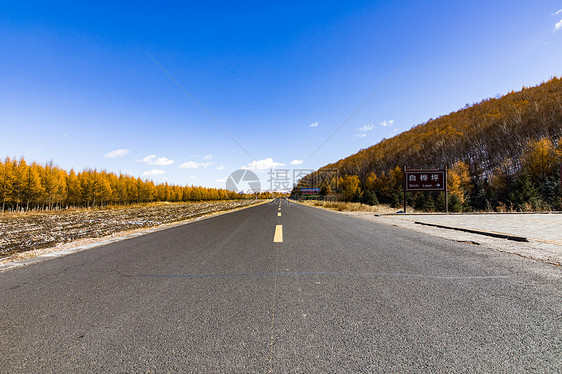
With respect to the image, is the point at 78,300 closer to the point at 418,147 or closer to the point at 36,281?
the point at 36,281

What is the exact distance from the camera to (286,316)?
2.31m

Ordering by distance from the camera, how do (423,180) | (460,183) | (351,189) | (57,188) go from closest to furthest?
(423,180) < (460,183) < (57,188) < (351,189)

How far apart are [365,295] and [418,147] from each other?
3357 inches

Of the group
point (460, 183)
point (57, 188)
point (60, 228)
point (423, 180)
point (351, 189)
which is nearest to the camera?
point (60, 228)

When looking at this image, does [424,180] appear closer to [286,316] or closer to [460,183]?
[286,316]

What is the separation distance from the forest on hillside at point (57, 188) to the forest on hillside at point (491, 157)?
7315 cm

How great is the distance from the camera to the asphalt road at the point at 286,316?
1.64 meters

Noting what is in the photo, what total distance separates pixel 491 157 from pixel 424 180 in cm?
5077

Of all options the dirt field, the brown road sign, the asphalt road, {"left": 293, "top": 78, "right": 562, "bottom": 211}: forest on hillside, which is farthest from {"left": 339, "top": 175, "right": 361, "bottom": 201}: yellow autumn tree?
the asphalt road

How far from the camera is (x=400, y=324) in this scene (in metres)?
2.11

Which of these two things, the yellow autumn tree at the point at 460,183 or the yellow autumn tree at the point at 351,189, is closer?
the yellow autumn tree at the point at 460,183

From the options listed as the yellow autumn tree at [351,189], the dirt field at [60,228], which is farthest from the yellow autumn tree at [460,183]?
the dirt field at [60,228]

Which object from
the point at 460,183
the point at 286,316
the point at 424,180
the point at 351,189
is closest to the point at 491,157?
the point at 460,183

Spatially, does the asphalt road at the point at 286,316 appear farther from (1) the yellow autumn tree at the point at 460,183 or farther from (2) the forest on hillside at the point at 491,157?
(1) the yellow autumn tree at the point at 460,183
